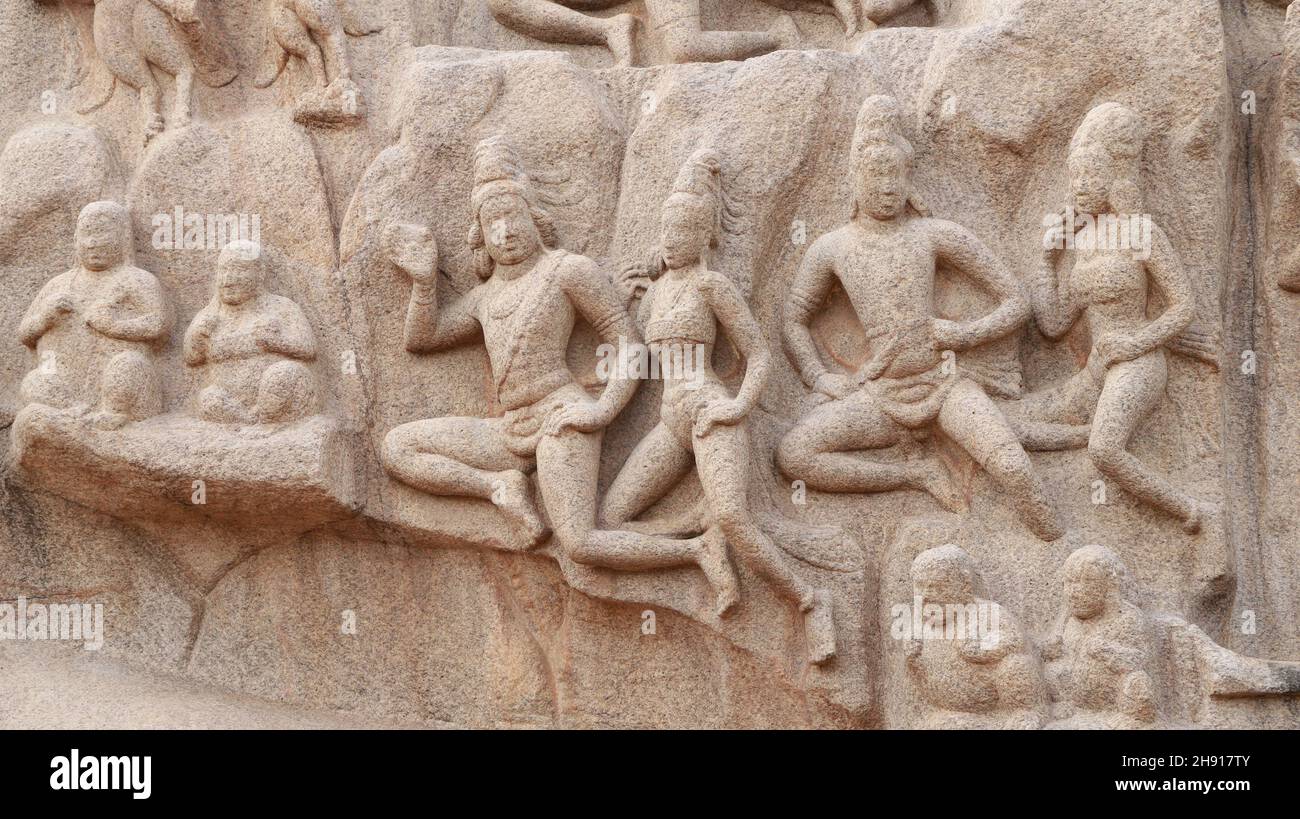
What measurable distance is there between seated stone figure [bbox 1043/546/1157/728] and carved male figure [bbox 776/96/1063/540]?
1.11ft

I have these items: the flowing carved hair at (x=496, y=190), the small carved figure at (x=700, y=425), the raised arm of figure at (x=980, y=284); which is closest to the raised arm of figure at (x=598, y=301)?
the small carved figure at (x=700, y=425)

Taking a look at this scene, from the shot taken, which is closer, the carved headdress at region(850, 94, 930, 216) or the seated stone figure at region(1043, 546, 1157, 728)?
the seated stone figure at region(1043, 546, 1157, 728)

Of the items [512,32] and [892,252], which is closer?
[892,252]

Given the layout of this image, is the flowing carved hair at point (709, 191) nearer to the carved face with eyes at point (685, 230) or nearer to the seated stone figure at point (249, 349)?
the carved face with eyes at point (685, 230)

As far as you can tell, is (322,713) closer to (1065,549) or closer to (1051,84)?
(1065,549)

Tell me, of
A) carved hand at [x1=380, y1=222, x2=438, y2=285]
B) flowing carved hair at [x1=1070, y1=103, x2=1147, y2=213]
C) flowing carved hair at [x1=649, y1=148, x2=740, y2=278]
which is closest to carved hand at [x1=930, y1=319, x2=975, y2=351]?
flowing carved hair at [x1=1070, y1=103, x2=1147, y2=213]

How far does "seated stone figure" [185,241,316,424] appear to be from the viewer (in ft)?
31.3

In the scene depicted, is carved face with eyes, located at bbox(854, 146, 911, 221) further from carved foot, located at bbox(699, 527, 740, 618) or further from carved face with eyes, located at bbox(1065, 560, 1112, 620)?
carved face with eyes, located at bbox(1065, 560, 1112, 620)

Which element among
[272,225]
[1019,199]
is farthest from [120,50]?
[1019,199]

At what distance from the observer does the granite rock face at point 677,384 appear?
30.3 feet

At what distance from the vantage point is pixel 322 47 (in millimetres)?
10195

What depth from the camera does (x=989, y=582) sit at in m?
9.23

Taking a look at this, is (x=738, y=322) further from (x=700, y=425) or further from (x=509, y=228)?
(x=509, y=228)
